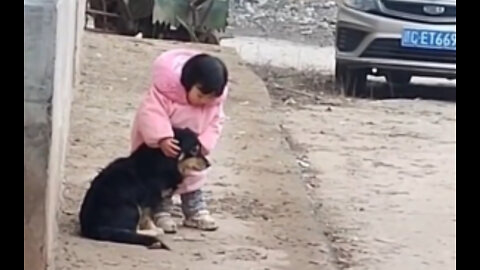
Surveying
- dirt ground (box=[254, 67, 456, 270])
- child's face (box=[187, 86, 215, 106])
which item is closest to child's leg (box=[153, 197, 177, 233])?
child's face (box=[187, 86, 215, 106])

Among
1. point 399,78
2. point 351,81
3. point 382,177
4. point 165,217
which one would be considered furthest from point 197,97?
Result: point 399,78

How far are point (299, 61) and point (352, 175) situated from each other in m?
7.43

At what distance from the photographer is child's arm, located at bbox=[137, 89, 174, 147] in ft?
16.1

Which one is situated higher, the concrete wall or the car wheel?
the concrete wall

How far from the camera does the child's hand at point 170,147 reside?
4.91 metres

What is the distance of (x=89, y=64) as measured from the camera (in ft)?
33.1

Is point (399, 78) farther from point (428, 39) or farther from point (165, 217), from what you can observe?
point (165, 217)

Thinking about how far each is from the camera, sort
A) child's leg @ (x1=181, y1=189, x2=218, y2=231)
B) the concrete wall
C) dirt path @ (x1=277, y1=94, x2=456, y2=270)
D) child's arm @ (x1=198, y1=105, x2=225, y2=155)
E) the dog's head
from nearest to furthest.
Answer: the concrete wall → the dog's head → child's arm @ (x1=198, y1=105, x2=225, y2=155) → child's leg @ (x1=181, y1=189, x2=218, y2=231) → dirt path @ (x1=277, y1=94, x2=456, y2=270)

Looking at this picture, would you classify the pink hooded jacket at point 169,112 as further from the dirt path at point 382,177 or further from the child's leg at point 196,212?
the dirt path at point 382,177

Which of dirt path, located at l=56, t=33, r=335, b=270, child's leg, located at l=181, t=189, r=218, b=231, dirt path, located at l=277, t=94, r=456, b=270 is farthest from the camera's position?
dirt path, located at l=277, t=94, r=456, b=270

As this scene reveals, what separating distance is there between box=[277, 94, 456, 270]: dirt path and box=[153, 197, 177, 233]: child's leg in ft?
2.46

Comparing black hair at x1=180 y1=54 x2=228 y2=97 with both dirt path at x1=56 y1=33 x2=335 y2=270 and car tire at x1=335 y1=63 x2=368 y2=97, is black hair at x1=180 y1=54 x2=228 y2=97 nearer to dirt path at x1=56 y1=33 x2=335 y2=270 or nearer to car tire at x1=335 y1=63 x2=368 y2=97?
dirt path at x1=56 y1=33 x2=335 y2=270

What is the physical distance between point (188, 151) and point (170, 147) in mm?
103

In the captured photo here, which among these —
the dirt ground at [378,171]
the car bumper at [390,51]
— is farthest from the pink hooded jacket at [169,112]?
the car bumper at [390,51]
